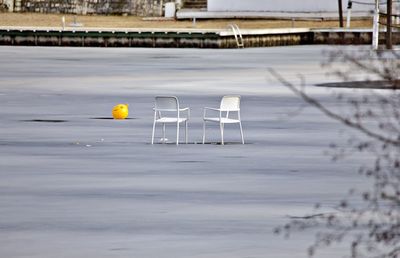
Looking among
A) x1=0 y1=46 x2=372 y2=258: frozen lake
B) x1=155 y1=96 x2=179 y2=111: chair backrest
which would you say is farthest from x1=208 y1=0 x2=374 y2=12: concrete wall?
x1=155 y1=96 x2=179 y2=111: chair backrest

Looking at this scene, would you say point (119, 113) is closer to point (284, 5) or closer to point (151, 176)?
point (151, 176)

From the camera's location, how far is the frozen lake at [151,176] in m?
12.9

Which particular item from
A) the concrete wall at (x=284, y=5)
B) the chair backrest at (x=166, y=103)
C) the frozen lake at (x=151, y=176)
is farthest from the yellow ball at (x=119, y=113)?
the concrete wall at (x=284, y=5)

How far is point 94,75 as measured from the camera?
4584cm

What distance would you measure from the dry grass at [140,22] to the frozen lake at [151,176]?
42567 mm

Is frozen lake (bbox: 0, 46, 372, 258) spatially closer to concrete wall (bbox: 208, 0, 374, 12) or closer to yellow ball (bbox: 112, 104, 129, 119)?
yellow ball (bbox: 112, 104, 129, 119)

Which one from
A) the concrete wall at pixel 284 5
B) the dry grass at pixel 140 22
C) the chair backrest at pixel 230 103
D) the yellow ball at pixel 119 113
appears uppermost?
the chair backrest at pixel 230 103

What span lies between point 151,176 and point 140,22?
6803 cm

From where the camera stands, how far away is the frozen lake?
12.9m

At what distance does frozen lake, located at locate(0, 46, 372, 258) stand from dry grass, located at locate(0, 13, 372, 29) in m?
42.6

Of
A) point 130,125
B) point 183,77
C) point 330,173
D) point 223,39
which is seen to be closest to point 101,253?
point 330,173

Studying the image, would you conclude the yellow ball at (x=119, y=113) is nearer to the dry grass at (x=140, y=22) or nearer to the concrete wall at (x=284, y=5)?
the dry grass at (x=140, y=22)

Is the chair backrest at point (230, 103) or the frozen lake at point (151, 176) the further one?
the chair backrest at point (230, 103)

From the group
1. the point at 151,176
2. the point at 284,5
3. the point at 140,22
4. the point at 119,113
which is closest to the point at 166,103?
the point at 151,176
